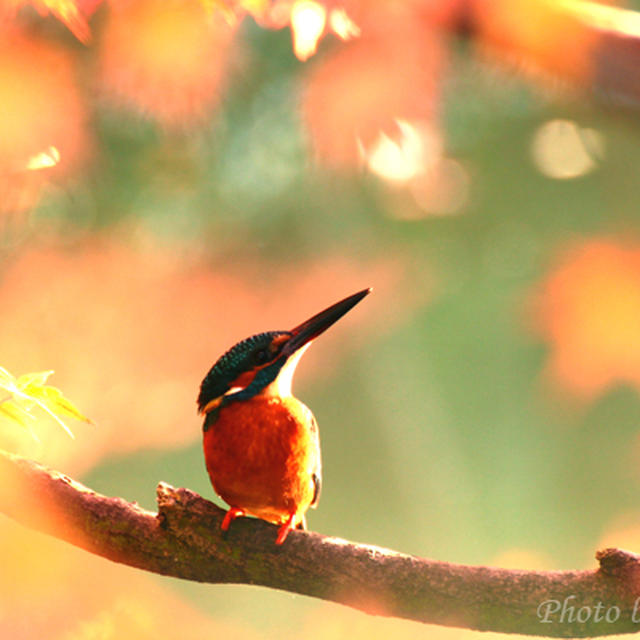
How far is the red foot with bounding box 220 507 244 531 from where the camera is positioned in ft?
2.85

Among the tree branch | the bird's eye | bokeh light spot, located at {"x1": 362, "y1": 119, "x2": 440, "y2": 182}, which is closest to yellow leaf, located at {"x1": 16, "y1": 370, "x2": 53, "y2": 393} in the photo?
the tree branch

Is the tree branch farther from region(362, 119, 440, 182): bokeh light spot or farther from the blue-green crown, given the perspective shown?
region(362, 119, 440, 182): bokeh light spot

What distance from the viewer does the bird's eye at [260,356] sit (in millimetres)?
913

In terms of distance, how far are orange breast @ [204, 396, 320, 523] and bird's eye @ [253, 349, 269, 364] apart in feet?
0.14

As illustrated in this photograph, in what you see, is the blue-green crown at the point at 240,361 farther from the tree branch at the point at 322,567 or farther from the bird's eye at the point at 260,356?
the tree branch at the point at 322,567

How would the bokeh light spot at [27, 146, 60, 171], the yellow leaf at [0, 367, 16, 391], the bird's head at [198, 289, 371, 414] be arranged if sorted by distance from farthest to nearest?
the bokeh light spot at [27, 146, 60, 171] → the bird's head at [198, 289, 371, 414] → the yellow leaf at [0, 367, 16, 391]

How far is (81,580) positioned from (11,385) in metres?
0.85

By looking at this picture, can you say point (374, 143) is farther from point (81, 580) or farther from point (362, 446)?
point (81, 580)

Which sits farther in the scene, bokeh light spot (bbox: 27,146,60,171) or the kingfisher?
bokeh light spot (bbox: 27,146,60,171)

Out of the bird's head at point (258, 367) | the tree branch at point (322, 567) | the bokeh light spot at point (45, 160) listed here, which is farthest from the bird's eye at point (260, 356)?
the bokeh light spot at point (45, 160)

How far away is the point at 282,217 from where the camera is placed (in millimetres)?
2000

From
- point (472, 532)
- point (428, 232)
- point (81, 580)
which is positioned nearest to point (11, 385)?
point (81, 580)

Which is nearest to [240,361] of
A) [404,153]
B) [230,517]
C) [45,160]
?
[230,517]

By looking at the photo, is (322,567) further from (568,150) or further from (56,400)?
(568,150)
